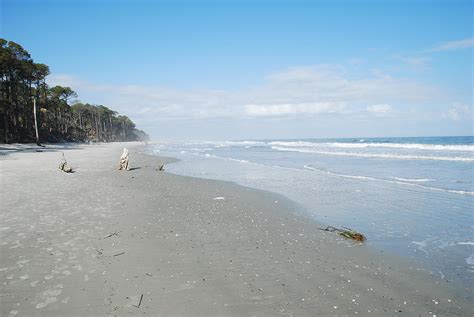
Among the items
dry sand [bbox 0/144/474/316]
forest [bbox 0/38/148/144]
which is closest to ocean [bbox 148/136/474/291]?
dry sand [bbox 0/144/474/316]

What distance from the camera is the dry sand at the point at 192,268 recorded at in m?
4.15

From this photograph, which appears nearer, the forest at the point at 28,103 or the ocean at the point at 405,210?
the ocean at the point at 405,210

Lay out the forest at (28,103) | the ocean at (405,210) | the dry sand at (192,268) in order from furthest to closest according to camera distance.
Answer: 1. the forest at (28,103)
2. the ocean at (405,210)
3. the dry sand at (192,268)

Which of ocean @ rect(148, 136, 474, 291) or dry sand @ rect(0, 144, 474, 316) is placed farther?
ocean @ rect(148, 136, 474, 291)

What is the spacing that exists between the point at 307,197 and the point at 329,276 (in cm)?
747

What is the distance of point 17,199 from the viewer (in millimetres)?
10109

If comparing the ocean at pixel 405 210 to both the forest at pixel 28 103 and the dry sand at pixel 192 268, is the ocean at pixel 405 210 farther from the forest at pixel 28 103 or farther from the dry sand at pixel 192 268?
the forest at pixel 28 103

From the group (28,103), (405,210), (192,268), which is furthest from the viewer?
(28,103)

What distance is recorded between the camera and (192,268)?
534 centimetres

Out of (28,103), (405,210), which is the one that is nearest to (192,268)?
(405,210)

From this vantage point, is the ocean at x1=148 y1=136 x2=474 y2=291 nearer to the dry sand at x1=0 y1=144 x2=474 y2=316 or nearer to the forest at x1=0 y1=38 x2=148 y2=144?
the dry sand at x1=0 y1=144 x2=474 y2=316

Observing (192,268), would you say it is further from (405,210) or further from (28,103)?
(28,103)

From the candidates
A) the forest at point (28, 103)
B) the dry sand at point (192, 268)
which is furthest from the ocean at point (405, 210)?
the forest at point (28, 103)

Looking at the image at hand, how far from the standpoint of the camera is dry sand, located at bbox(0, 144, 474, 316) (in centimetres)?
415
